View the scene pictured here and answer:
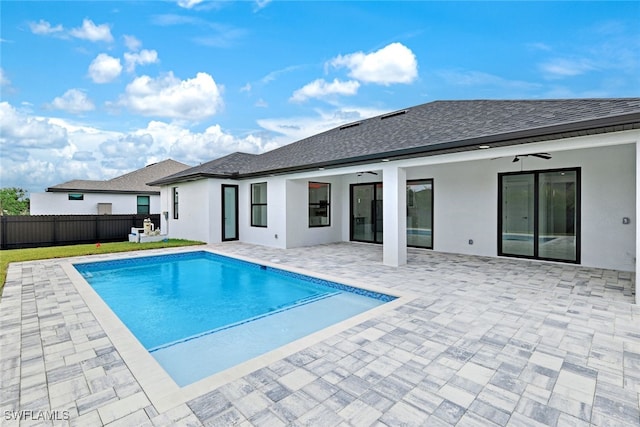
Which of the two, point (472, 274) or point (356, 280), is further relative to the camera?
point (472, 274)

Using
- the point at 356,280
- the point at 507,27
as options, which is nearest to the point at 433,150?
the point at 356,280

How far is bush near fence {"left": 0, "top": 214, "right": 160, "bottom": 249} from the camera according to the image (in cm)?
1284

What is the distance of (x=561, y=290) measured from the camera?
5832mm

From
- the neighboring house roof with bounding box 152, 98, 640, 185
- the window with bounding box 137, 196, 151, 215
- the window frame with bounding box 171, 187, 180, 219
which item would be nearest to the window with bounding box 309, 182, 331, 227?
the neighboring house roof with bounding box 152, 98, 640, 185

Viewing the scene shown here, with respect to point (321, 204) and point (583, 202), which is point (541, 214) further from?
point (321, 204)

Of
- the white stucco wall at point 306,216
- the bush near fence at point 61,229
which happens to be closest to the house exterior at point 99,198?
the bush near fence at point 61,229

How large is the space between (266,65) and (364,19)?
4.55m

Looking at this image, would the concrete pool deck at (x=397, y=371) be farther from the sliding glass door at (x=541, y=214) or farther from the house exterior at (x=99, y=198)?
the house exterior at (x=99, y=198)

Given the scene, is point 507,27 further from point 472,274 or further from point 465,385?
point 465,385

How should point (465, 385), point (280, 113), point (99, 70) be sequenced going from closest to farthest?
point (465, 385) < point (99, 70) < point (280, 113)

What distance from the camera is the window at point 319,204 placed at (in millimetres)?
12492

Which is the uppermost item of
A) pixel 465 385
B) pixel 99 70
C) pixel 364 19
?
pixel 364 19

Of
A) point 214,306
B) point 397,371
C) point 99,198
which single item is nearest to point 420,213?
point 214,306

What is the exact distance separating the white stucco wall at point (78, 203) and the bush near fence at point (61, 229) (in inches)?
233
